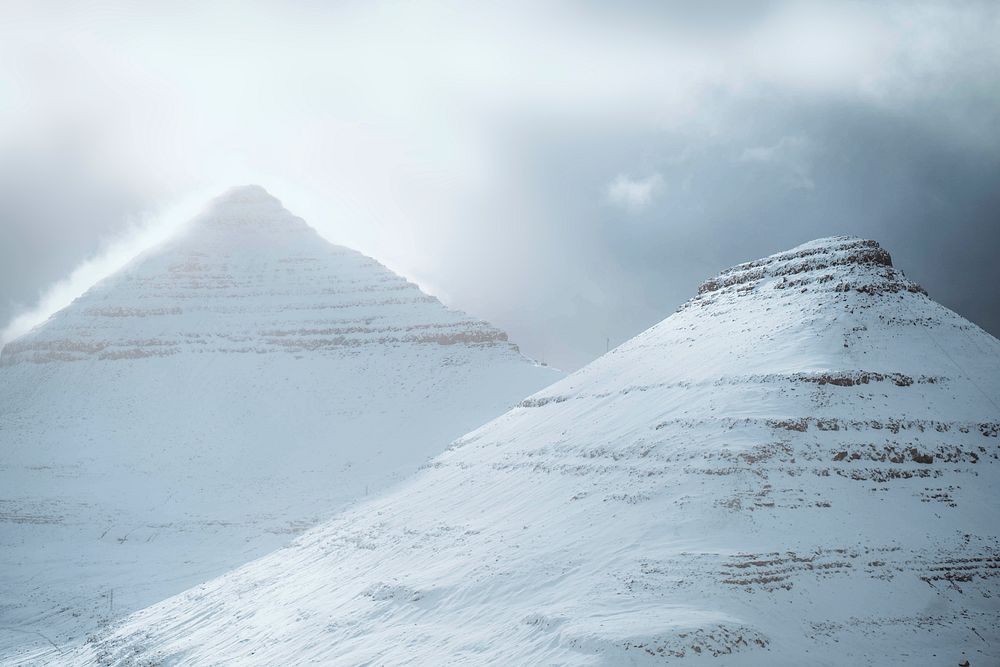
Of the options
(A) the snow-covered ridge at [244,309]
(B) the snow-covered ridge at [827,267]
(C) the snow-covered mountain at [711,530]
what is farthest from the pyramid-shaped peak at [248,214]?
(B) the snow-covered ridge at [827,267]

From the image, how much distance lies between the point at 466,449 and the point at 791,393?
1792cm

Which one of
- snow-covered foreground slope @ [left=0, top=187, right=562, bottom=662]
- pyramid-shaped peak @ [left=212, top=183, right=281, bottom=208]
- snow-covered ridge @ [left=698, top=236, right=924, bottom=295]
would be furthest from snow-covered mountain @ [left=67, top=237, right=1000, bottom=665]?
pyramid-shaped peak @ [left=212, top=183, right=281, bottom=208]

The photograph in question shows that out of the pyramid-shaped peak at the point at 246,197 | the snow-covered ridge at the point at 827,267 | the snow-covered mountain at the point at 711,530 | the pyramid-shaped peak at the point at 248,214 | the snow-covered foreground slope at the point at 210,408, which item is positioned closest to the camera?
the snow-covered mountain at the point at 711,530

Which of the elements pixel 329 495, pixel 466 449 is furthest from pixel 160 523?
pixel 466 449

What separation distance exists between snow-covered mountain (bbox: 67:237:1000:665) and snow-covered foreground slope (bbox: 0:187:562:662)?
34.2 feet

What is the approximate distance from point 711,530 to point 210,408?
5789cm

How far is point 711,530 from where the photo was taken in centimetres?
2066

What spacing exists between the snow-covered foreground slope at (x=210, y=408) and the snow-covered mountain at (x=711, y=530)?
10415 mm

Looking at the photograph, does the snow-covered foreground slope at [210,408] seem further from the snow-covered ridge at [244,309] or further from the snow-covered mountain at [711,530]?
the snow-covered mountain at [711,530]

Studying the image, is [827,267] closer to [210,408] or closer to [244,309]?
[210,408]

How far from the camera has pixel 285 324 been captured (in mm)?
77375

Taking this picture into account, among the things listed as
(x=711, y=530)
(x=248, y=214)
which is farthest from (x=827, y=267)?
(x=248, y=214)

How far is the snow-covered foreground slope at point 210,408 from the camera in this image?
40031mm

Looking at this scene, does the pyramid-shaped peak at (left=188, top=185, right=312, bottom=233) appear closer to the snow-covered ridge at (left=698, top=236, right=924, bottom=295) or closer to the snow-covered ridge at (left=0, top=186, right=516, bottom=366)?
the snow-covered ridge at (left=0, top=186, right=516, bottom=366)
